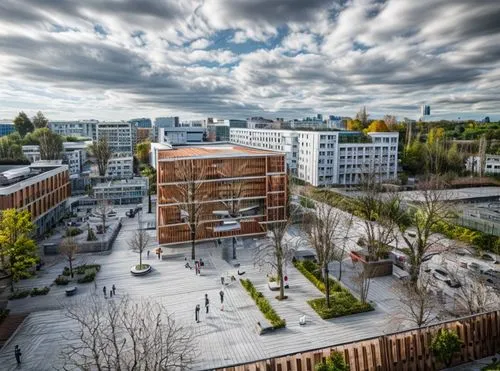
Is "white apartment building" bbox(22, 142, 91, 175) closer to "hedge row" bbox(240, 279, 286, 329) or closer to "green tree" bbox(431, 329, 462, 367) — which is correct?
"hedge row" bbox(240, 279, 286, 329)

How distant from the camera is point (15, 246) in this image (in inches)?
1137

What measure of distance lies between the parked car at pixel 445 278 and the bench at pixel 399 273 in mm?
2606

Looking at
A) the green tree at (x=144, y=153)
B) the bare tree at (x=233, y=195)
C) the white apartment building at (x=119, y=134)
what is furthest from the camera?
the white apartment building at (x=119, y=134)

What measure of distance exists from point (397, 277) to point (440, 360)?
14.3 meters

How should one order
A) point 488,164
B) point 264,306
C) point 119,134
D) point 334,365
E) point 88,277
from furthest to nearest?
point 119,134 → point 488,164 → point 88,277 → point 264,306 → point 334,365

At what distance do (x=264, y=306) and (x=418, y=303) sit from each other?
35.3ft

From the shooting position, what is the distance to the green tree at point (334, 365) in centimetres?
1457

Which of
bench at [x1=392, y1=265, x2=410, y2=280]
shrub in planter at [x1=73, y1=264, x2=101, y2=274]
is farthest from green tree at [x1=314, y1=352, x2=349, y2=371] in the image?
shrub in planter at [x1=73, y1=264, x2=101, y2=274]

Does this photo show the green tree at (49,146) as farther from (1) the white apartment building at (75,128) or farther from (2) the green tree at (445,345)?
(2) the green tree at (445,345)

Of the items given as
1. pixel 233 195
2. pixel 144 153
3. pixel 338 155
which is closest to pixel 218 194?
pixel 233 195

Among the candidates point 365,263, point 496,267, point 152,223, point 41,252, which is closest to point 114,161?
point 152,223

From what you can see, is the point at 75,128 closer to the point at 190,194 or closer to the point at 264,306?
the point at 190,194

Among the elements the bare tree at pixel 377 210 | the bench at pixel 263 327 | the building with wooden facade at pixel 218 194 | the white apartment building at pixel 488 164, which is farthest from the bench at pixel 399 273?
the white apartment building at pixel 488 164

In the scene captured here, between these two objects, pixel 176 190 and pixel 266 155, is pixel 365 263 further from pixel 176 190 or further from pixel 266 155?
pixel 176 190
